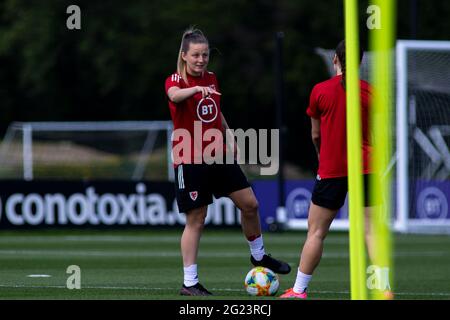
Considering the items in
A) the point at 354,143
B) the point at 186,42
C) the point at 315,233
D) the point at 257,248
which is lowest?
the point at 257,248

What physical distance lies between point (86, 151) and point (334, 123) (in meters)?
23.6

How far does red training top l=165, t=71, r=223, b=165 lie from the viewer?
10.1 m

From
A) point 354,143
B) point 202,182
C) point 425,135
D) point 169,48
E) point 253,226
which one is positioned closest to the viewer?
point 354,143

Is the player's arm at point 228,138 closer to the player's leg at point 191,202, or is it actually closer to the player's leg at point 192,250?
the player's leg at point 191,202

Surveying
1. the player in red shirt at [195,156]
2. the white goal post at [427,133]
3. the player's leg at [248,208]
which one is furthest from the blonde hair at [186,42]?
the white goal post at [427,133]

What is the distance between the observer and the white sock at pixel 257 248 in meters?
10.7

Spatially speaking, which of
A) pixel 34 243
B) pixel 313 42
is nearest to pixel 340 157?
pixel 34 243

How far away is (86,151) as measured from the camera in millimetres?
32906

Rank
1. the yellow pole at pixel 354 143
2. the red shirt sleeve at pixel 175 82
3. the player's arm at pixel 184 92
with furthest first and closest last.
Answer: the red shirt sleeve at pixel 175 82, the player's arm at pixel 184 92, the yellow pole at pixel 354 143

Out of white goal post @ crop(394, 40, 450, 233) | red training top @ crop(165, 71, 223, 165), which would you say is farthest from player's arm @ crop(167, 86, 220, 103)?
white goal post @ crop(394, 40, 450, 233)

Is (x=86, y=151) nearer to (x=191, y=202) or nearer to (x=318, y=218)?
(x=191, y=202)

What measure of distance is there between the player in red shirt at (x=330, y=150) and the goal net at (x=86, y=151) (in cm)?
2093

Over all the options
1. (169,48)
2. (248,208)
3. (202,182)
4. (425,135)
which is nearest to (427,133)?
(425,135)

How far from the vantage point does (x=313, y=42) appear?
148ft
